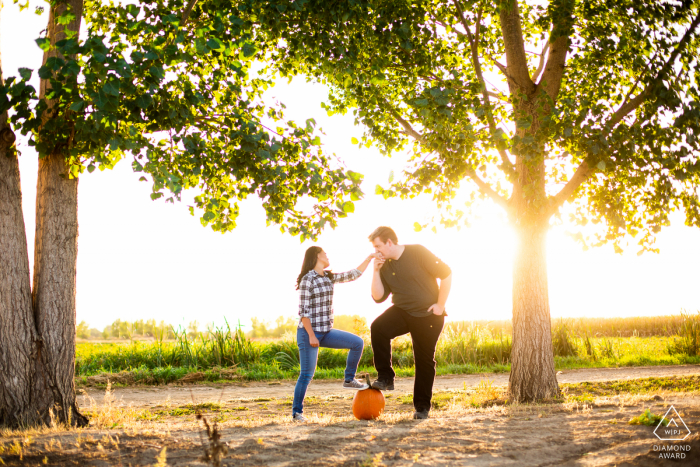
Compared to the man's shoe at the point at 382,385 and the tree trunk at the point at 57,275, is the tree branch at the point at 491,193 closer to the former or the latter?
the man's shoe at the point at 382,385

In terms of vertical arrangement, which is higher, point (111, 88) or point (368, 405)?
point (111, 88)

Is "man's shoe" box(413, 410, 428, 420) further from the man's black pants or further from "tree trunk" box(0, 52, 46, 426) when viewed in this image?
"tree trunk" box(0, 52, 46, 426)

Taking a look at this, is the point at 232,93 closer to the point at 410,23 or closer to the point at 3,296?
the point at 410,23

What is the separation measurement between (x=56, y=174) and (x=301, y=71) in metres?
5.04

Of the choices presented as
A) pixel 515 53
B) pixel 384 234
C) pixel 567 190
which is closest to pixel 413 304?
pixel 384 234

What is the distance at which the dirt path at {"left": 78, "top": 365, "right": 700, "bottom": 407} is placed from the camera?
971 cm

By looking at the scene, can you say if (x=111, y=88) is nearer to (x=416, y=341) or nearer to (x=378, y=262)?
(x=378, y=262)

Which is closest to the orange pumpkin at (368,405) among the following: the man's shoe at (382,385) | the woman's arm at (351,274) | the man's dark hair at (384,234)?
the man's shoe at (382,385)

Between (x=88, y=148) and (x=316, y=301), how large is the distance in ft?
10.8

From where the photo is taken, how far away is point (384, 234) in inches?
260

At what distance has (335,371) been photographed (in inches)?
528

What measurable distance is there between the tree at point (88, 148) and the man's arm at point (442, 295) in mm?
1678

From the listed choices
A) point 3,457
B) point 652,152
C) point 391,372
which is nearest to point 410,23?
point 652,152

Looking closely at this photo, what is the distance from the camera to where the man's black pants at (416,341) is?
6375 mm
